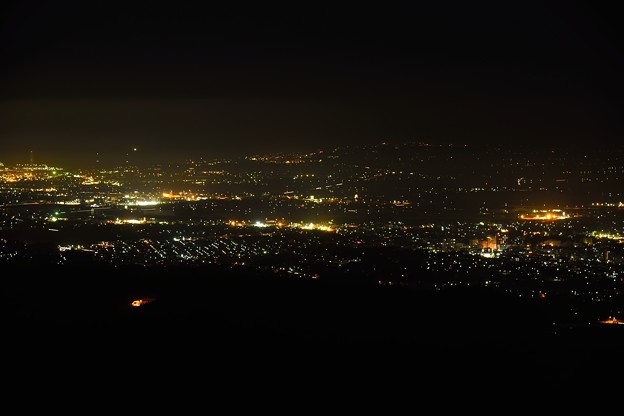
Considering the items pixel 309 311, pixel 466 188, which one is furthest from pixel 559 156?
pixel 309 311

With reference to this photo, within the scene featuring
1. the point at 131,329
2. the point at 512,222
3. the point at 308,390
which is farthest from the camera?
the point at 512,222

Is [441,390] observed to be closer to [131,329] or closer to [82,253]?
[131,329]

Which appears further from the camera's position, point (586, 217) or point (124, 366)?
point (586, 217)

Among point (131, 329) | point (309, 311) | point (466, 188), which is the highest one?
point (131, 329)

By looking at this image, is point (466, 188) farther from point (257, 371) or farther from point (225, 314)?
point (257, 371)

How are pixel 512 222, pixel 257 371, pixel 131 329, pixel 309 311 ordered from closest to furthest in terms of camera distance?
pixel 257 371
pixel 131 329
pixel 309 311
pixel 512 222

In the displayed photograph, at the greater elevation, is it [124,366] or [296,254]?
[124,366]
